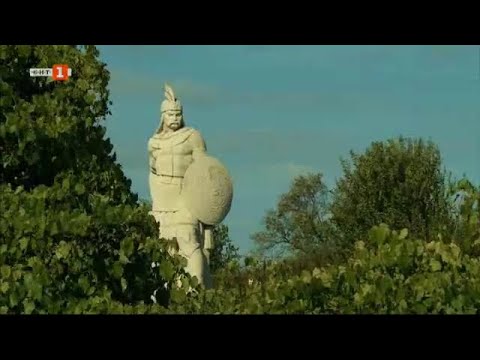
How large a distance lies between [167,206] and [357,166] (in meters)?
22.2

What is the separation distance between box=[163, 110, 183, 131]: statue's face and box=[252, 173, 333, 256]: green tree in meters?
17.1

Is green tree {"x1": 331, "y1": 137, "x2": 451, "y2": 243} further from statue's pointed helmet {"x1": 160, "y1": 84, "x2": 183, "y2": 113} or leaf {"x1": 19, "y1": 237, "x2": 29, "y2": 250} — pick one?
leaf {"x1": 19, "y1": 237, "x2": 29, "y2": 250}

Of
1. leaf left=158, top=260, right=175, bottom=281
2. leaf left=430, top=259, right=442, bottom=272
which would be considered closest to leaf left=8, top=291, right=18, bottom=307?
leaf left=158, top=260, right=175, bottom=281

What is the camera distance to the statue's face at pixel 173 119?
16.6 m

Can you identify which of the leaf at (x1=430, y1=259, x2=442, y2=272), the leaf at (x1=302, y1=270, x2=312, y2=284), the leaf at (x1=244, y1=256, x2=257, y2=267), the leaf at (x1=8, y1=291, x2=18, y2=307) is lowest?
the leaf at (x1=8, y1=291, x2=18, y2=307)

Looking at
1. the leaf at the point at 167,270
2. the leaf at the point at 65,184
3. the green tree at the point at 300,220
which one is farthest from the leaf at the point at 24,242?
the green tree at the point at 300,220

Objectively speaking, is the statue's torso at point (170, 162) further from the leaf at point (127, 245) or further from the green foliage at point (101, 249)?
the leaf at point (127, 245)

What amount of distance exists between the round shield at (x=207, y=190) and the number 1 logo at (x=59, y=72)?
120 inches

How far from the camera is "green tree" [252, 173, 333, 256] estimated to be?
34.5 metres
